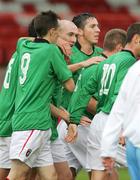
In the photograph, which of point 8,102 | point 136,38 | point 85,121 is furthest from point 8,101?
point 136,38

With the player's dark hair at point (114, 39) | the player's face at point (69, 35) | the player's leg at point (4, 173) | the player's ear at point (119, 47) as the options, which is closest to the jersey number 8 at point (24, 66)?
the player's face at point (69, 35)

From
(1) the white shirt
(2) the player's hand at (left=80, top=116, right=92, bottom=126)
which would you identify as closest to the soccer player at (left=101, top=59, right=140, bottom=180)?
(1) the white shirt

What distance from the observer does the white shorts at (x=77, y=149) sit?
973 centimetres

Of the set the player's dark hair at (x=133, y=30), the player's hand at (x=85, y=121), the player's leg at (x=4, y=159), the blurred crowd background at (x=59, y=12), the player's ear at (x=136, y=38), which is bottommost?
the blurred crowd background at (x=59, y=12)

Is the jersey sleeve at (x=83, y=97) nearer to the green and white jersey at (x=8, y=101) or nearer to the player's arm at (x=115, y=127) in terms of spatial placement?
the green and white jersey at (x=8, y=101)

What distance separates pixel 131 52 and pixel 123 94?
1865 mm

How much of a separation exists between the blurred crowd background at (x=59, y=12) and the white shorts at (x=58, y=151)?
12512 millimetres

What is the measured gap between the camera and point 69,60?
32.2 ft

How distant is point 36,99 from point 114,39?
1.56 meters

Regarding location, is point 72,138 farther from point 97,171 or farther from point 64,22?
point 64,22

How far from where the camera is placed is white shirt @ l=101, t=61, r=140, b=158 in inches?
265

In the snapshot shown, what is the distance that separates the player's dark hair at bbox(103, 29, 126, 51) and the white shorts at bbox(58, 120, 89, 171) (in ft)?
3.05

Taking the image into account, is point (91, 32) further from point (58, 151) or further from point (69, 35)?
point (58, 151)

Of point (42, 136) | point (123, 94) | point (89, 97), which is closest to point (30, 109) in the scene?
point (42, 136)
